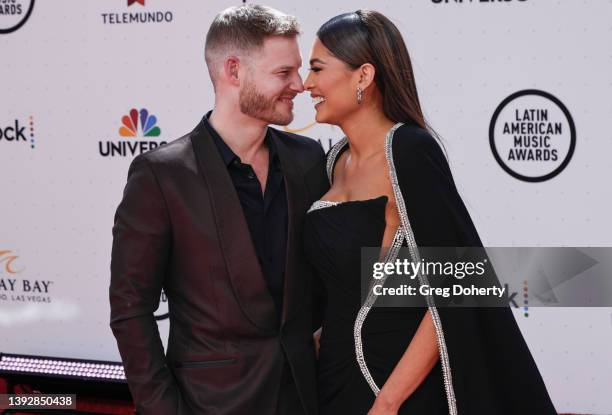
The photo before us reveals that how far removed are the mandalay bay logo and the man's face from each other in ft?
7.43

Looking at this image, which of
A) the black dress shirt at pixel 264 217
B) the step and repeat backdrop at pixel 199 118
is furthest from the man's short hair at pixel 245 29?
the step and repeat backdrop at pixel 199 118

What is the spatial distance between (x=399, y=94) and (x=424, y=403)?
793 mm

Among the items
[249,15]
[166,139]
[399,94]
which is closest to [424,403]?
[399,94]

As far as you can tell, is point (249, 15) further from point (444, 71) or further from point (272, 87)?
point (444, 71)

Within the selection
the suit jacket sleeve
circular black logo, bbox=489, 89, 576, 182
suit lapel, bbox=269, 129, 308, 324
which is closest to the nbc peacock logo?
circular black logo, bbox=489, 89, 576, 182

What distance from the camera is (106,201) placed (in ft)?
12.5

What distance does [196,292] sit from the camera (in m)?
1.97

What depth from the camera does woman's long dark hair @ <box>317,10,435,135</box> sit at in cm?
201

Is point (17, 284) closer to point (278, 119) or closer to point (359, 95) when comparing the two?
point (278, 119)

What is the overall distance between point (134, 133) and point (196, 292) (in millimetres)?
Result: 1937

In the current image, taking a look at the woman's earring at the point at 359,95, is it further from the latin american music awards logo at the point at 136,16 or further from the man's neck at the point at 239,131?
the latin american music awards logo at the point at 136,16

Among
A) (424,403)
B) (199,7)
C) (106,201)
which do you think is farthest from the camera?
(106,201)

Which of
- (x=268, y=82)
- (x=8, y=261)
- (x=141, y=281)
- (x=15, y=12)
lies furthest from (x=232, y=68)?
(x=8, y=261)

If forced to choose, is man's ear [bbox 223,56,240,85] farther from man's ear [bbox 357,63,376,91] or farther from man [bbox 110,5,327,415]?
man's ear [bbox 357,63,376,91]
